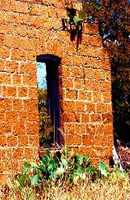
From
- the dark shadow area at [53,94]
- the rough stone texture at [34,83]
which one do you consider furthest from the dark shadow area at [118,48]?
the dark shadow area at [53,94]

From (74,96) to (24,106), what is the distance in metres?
1.15

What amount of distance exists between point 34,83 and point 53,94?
0.68 m

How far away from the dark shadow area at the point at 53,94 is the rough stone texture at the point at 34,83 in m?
0.10

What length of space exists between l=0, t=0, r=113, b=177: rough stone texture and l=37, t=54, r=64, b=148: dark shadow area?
101mm

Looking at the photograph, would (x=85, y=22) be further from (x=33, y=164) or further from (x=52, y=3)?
(x=33, y=164)

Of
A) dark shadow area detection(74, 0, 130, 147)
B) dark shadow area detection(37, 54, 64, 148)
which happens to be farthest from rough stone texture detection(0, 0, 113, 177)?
dark shadow area detection(74, 0, 130, 147)

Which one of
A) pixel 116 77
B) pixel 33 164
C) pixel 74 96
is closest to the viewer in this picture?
pixel 33 164

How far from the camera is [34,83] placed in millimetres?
9406

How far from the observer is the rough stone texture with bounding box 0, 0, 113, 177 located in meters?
9.04

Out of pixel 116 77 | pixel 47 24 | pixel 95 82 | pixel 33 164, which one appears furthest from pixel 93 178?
pixel 116 77

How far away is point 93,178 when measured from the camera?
9359mm

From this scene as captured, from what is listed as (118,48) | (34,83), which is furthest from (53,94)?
(118,48)

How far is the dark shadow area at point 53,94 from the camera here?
32.2ft

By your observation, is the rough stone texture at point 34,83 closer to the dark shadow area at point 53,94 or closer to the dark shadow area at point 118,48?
the dark shadow area at point 53,94
